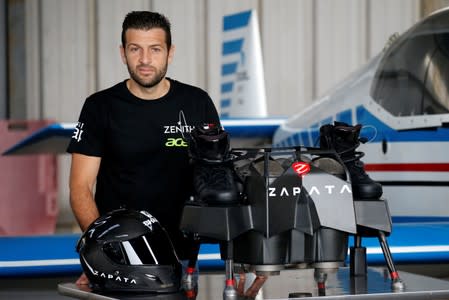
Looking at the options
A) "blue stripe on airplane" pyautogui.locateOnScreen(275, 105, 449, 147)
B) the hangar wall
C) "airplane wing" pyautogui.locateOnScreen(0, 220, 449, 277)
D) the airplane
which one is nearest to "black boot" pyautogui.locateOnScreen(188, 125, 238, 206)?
"airplane wing" pyautogui.locateOnScreen(0, 220, 449, 277)

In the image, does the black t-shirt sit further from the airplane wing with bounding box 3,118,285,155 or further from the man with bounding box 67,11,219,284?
the airplane wing with bounding box 3,118,285,155

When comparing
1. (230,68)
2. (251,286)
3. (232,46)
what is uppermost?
(232,46)

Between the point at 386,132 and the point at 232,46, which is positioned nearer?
the point at 386,132

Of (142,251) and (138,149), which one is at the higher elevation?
(138,149)

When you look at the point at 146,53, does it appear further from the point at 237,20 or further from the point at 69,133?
the point at 237,20

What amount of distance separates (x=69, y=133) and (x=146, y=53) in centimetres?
509

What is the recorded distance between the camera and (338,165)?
174 cm

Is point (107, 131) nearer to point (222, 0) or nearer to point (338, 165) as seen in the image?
point (338, 165)

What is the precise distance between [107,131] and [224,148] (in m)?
0.67

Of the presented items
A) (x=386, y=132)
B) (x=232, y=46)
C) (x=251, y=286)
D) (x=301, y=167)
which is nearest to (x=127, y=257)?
(x=251, y=286)

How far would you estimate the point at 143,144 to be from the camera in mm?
2328

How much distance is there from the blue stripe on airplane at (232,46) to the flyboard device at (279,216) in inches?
318

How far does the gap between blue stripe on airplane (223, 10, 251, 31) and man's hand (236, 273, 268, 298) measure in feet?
26.0

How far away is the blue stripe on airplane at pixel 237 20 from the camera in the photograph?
9656 mm
